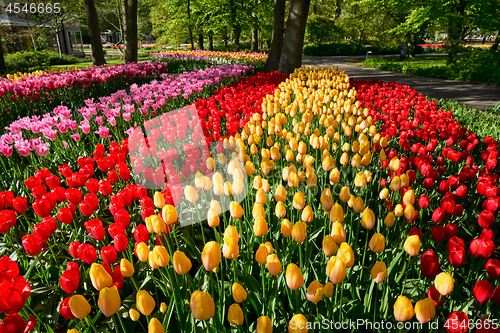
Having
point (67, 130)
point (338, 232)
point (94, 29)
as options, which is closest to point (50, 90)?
point (67, 130)

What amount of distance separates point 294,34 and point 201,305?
1168cm

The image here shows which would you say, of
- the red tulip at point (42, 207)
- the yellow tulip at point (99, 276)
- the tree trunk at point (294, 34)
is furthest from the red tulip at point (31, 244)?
the tree trunk at point (294, 34)

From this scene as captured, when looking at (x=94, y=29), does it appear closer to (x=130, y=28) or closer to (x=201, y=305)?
(x=130, y=28)

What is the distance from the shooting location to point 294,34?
11.3 meters

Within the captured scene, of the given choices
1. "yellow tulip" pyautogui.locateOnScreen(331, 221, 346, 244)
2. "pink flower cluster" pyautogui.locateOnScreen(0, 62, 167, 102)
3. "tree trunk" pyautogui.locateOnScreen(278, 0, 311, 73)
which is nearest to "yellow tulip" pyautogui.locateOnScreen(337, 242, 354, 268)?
"yellow tulip" pyautogui.locateOnScreen(331, 221, 346, 244)

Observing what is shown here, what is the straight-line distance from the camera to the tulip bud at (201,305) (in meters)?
1.06

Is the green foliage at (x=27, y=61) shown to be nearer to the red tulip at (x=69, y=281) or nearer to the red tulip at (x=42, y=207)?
the red tulip at (x=42, y=207)

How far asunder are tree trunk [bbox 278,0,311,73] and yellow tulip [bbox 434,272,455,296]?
11.2 meters

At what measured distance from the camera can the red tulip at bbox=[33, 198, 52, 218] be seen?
181 centimetres

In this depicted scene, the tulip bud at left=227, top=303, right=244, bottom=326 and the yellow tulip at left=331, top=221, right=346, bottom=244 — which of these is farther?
the yellow tulip at left=331, top=221, right=346, bottom=244

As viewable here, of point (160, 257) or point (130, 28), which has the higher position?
point (130, 28)

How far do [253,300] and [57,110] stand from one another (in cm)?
422

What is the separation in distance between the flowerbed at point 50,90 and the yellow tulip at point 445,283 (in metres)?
6.34

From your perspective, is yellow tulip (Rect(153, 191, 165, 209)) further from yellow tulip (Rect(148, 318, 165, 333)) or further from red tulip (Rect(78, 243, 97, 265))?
yellow tulip (Rect(148, 318, 165, 333))
